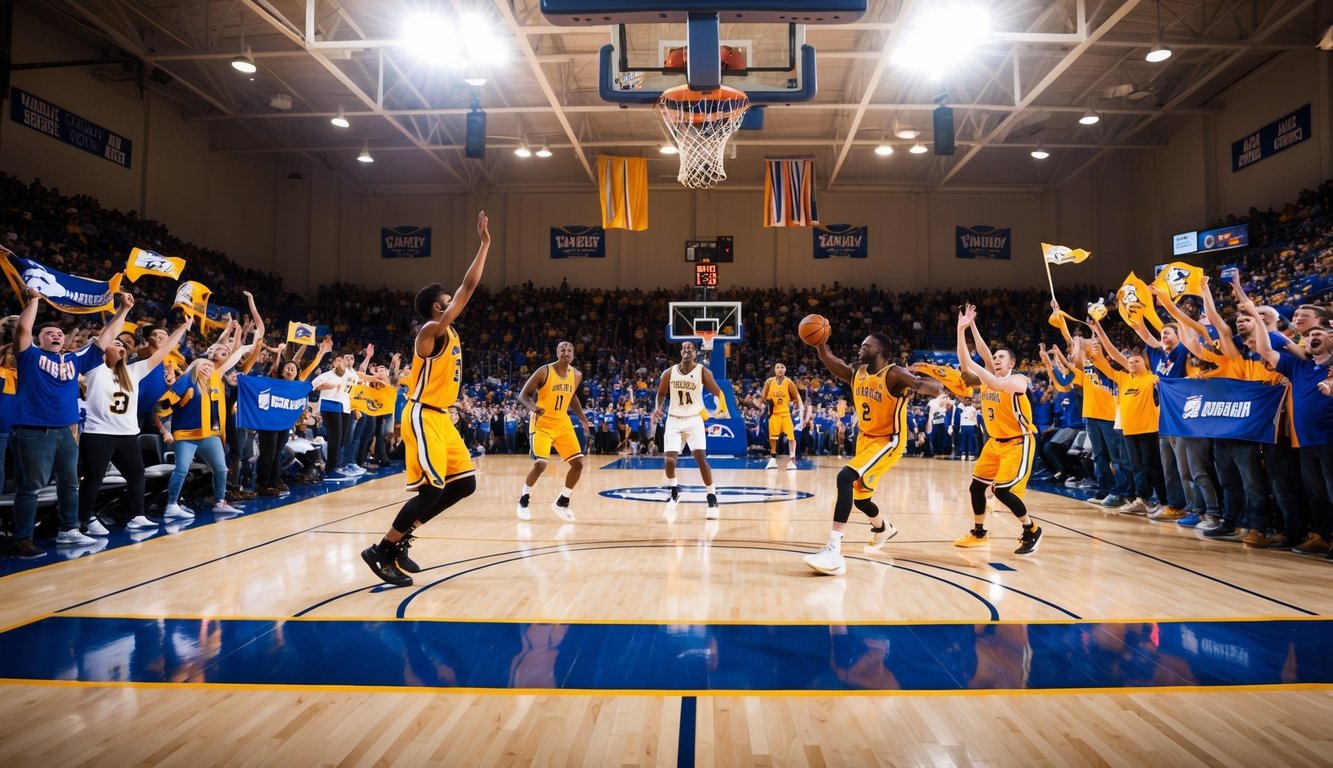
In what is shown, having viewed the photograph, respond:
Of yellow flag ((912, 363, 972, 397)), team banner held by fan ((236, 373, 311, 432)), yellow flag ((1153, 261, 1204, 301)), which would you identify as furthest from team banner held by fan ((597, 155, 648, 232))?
yellow flag ((1153, 261, 1204, 301))

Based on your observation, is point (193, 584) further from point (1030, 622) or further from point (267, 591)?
point (1030, 622)

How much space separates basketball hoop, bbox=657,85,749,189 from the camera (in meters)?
7.35

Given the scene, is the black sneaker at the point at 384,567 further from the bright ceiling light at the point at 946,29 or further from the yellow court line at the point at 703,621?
the bright ceiling light at the point at 946,29

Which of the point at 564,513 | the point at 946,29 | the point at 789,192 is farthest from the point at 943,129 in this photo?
the point at 564,513

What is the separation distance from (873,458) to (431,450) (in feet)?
10.7

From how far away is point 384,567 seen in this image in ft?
16.1

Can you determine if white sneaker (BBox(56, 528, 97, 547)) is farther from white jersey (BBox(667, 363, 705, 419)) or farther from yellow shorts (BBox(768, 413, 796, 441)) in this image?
yellow shorts (BBox(768, 413, 796, 441))

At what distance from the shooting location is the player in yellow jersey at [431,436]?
190 inches

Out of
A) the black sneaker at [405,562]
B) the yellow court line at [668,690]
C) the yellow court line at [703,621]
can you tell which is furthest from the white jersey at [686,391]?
the yellow court line at [668,690]

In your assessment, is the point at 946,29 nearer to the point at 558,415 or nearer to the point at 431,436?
the point at 558,415

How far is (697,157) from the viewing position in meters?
10.9

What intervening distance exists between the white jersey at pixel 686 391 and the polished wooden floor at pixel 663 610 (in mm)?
1207

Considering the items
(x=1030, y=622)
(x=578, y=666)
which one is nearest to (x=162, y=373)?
(x=578, y=666)

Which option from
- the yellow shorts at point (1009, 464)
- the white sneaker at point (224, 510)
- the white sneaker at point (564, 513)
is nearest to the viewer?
the yellow shorts at point (1009, 464)
